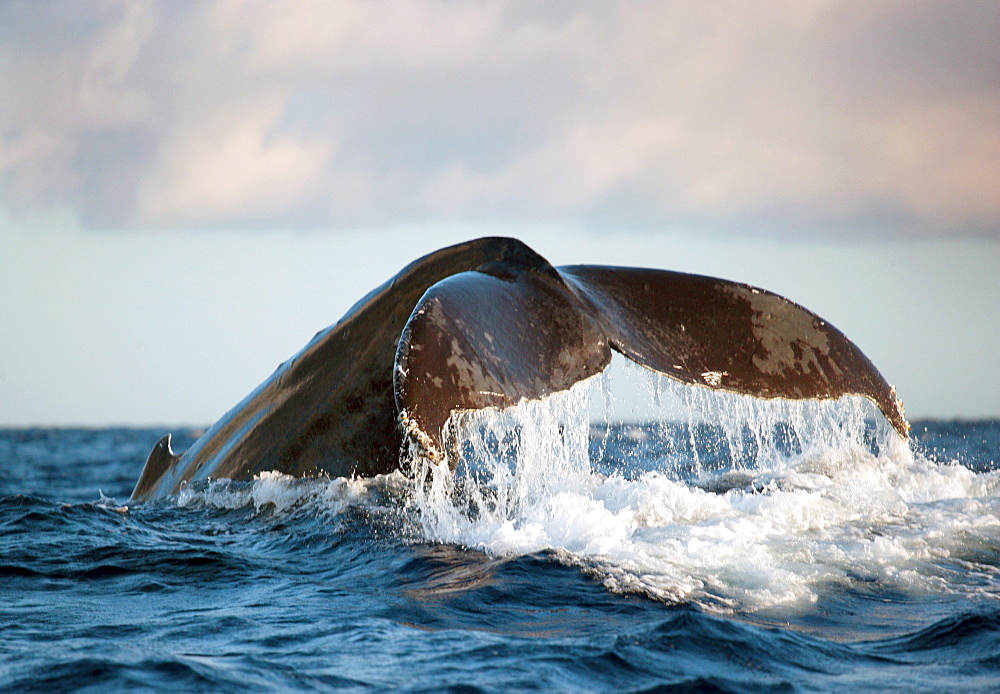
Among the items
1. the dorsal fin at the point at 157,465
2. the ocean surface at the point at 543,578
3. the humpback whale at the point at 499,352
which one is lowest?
the ocean surface at the point at 543,578

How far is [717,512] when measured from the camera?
20.1ft

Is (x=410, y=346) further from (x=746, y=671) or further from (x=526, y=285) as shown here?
(x=746, y=671)

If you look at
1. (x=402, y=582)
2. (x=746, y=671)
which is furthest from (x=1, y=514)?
(x=746, y=671)

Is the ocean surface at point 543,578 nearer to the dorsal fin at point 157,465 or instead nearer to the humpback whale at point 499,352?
the humpback whale at point 499,352

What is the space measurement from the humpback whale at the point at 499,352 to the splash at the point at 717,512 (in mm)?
130

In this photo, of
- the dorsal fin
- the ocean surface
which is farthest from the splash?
the dorsal fin

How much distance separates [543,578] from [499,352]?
1205 millimetres

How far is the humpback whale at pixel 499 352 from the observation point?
4207 millimetres

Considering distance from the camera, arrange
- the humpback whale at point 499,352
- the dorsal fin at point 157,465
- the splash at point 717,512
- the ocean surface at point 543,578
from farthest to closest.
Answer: the dorsal fin at point 157,465 < the splash at point 717,512 < the humpback whale at point 499,352 < the ocean surface at point 543,578

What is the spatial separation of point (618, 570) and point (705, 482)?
109 inches

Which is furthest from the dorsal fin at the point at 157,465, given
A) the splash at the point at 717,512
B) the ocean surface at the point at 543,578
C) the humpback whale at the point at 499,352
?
the splash at the point at 717,512

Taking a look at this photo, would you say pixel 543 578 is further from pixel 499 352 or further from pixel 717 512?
pixel 717 512

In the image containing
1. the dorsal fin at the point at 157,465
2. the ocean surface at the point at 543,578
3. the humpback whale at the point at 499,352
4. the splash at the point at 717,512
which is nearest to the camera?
the ocean surface at the point at 543,578

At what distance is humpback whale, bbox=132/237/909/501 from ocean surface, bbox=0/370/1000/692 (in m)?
0.14
